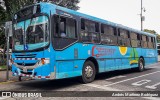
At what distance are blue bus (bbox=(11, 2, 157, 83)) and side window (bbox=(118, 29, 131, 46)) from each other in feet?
3.93

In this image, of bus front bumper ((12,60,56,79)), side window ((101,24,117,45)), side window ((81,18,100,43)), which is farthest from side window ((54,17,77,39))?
side window ((101,24,117,45))

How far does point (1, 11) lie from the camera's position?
20.1 m

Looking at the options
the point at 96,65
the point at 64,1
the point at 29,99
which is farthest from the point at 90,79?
the point at 64,1

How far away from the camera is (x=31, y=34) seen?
8.73 m

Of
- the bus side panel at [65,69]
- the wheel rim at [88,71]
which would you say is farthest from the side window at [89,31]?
the bus side panel at [65,69]

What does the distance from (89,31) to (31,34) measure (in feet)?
9.49

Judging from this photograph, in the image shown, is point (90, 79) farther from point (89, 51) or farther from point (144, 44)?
point (144, 44)

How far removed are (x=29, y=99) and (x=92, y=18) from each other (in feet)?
17.5

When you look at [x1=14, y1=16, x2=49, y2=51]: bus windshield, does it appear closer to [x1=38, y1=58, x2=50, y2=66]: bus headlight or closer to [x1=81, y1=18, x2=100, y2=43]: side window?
[x1=38, y1=58, x2=50, y2=66]: bus headlight

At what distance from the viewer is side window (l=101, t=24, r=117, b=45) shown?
1138cm

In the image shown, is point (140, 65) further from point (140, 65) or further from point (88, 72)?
point (88, 72)

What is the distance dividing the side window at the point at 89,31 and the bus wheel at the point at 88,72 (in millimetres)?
1118

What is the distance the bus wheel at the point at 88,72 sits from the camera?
979cm

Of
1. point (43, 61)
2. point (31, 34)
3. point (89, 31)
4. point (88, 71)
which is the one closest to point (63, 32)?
point (31, 34)
